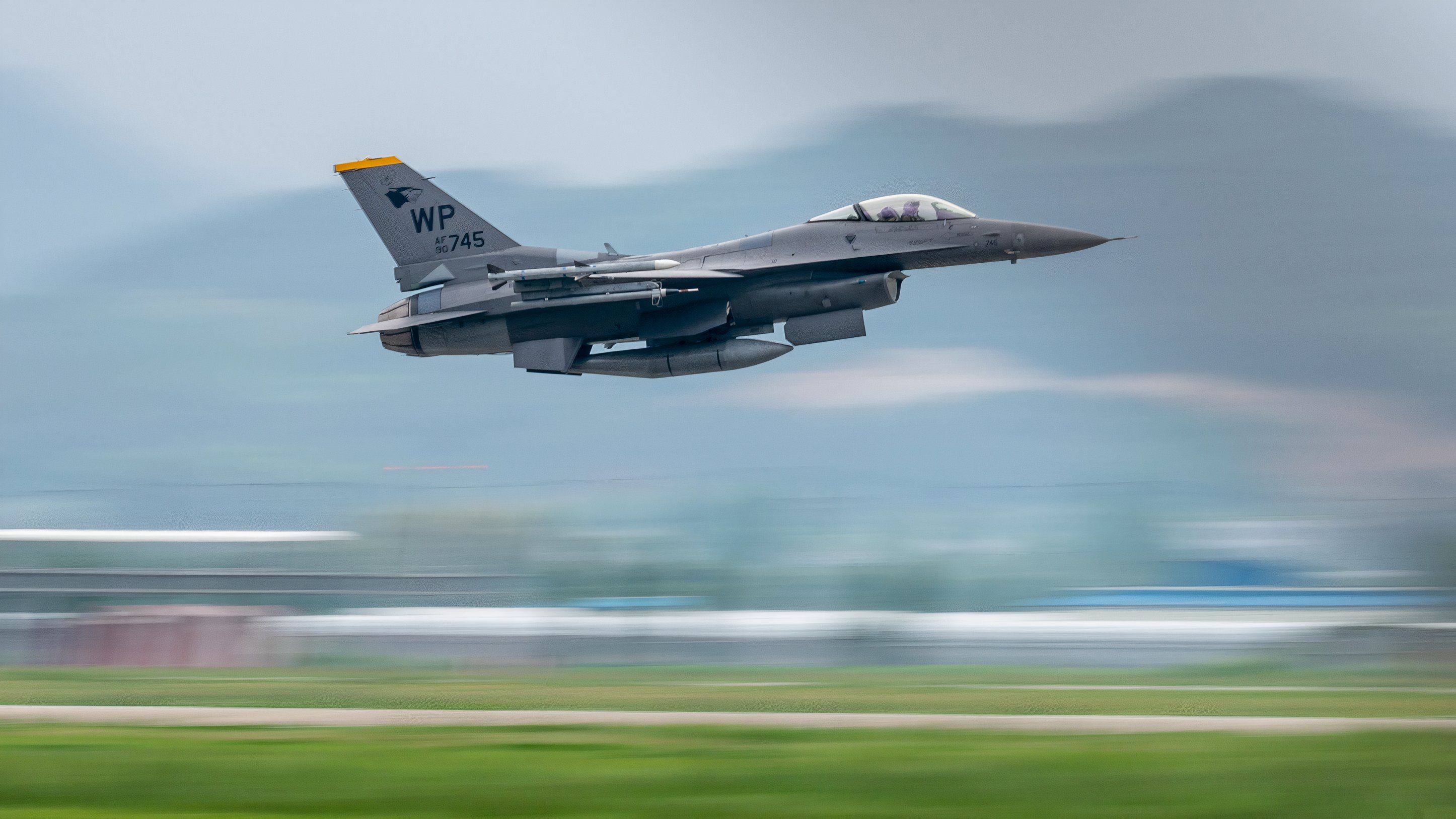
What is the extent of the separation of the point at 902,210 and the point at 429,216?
7.92 meters

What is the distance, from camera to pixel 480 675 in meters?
16.5

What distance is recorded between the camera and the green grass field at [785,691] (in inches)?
508

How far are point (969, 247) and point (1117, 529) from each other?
4.83 m

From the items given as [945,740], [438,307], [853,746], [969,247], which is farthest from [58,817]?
[969,247]

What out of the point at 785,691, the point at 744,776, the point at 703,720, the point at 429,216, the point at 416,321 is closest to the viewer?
the point at 744,776

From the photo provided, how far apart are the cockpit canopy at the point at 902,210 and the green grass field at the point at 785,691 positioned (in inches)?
273

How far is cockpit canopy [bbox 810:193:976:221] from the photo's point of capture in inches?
758

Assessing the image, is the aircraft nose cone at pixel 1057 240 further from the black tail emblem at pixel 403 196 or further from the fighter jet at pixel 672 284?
the black tail emblem at pixel 403 196

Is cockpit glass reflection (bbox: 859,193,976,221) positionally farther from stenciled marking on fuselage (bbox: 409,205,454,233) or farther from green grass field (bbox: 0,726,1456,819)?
green grass field (bbox: 0,726,1456,819)

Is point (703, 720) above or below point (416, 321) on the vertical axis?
below

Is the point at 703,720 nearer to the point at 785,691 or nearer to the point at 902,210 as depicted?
the point at 785,691

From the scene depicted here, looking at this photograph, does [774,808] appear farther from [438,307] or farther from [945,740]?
[438,307]

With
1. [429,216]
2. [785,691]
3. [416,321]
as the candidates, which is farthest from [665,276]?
[785,691]

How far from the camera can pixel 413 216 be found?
70.9ft
